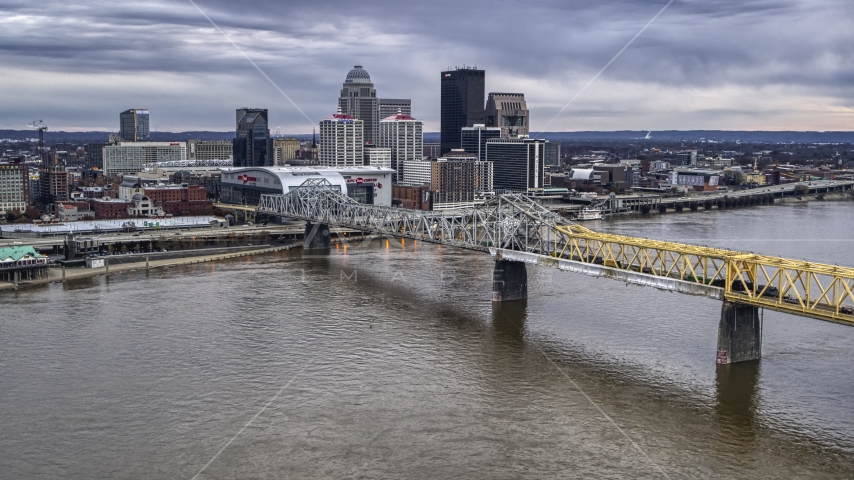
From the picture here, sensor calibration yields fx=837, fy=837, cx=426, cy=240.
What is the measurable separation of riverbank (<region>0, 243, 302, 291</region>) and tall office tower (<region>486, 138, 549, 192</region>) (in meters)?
61.5

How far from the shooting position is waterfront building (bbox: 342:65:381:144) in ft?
570

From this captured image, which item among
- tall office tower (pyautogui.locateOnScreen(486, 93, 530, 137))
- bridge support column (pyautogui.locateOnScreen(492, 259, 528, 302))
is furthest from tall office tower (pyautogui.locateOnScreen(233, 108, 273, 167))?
bridge support column (pyautogui.locateOnScreen(492, 259, 528, 302))

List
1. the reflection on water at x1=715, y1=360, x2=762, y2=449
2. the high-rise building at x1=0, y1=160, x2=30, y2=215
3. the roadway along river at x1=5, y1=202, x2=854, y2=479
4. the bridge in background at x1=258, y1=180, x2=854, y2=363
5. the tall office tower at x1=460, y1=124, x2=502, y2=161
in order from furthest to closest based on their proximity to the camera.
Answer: the tall office tower at x1=460, y1=124, x2=502, y2=161 < the high-rise building at x1=0, y1=160, x2=30, y2=215 < the bridge in background at x1=258, y1=180, x2=854, y2=363 < the reflection on water at x1=715, y1=360, x2=762, y2=449 < the roadway along river at x1=5, y1=202, x2=854, y2=479

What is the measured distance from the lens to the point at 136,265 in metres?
51.8

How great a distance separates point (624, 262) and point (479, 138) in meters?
102

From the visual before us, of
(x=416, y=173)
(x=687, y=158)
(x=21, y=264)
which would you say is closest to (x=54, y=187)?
(x=416, y=173)

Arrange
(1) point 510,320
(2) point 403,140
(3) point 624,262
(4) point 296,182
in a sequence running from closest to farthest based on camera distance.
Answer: (1) point 510,320 → (3) point 624,262 → (4) point 296,182 → (2) point 403,140

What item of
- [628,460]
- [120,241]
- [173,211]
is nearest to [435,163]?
[173,211]

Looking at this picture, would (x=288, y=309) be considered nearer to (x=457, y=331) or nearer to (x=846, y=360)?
(x=457, y=331)

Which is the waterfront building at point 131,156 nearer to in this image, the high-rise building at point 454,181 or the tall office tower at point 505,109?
the tall office tower at point 505,109

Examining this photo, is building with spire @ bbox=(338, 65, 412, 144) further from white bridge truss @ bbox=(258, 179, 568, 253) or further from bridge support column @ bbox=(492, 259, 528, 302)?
bridge support column @ bbox=(492, 259, 528, 302)

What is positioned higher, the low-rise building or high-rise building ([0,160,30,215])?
high-rise building ([0,160,30,215])

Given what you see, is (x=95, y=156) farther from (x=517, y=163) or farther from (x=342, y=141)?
(x=517, y=163)

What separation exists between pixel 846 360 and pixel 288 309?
2319 cm
